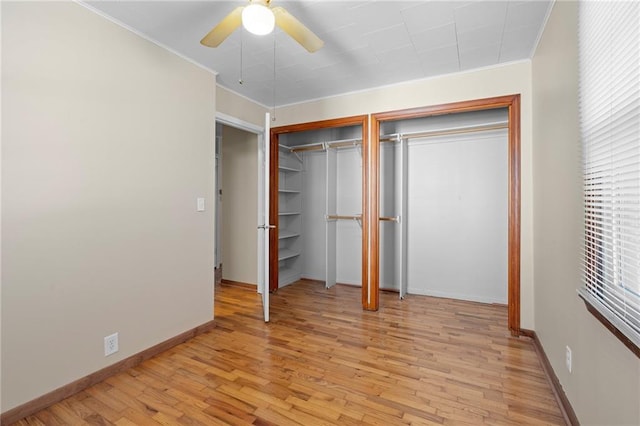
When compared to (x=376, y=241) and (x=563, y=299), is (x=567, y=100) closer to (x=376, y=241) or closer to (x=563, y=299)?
(x=563, y=299)

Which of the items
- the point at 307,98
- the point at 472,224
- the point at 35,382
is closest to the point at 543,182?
the point at 472,224

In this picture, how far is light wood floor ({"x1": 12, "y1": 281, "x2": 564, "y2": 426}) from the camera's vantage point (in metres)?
1.71

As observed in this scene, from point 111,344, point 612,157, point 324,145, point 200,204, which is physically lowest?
point 111,344

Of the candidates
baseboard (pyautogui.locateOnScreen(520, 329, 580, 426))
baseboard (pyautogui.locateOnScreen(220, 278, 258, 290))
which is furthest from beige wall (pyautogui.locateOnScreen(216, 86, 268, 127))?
baseboard (pyautogui.locateOnScreen(520, 329, 580, 426))

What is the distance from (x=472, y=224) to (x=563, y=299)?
2029 millimetres

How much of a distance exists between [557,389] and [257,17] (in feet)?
8.83

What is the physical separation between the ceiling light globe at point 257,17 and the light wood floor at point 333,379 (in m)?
2.08

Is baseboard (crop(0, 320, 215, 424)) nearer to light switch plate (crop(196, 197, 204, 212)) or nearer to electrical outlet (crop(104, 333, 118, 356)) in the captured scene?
electrical outlet (crop(104, 333, 118, 356))

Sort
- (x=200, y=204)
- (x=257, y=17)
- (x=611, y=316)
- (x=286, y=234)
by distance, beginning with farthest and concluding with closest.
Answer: (x=286, y=234) → (x=200, y=204) → (x=257, y=17) → (x=611, y=316)

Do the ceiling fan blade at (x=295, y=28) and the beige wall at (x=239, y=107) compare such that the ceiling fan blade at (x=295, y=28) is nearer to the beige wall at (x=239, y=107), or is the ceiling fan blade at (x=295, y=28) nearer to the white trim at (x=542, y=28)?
the white trim at (x=542, y=28)

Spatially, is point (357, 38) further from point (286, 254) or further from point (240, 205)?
point (286, 254)

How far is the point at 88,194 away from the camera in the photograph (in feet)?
6.55

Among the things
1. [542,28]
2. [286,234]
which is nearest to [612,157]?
[542,28]

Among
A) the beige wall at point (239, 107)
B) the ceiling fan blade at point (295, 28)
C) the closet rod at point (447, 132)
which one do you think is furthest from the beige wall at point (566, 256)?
the beige wall at point (239, 107)
